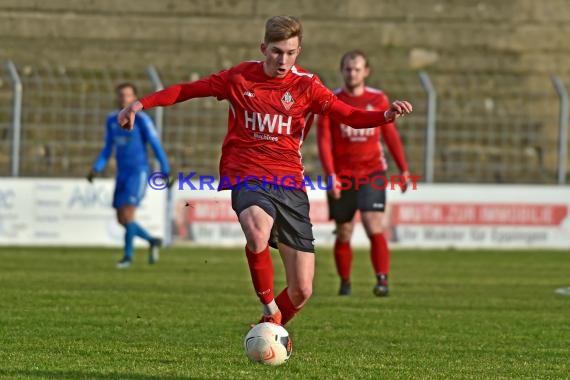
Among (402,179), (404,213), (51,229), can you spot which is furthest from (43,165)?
(402,179)

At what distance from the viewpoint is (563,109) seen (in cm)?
2025

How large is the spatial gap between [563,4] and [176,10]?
26.0ft

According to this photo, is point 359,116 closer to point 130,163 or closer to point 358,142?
point 358,142

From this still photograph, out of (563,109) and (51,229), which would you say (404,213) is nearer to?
(563,109)

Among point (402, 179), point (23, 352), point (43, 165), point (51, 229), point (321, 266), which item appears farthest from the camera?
point (43, 165)

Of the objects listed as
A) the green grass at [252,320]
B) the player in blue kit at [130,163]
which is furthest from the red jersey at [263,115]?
the player in blue kit at [130,163]

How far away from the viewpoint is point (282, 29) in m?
7.27

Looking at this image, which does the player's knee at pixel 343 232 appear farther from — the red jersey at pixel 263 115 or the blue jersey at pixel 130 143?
the red jersey at pixel 263 115

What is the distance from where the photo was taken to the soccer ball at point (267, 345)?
7.07m

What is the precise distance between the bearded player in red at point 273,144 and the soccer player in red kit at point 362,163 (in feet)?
13.6

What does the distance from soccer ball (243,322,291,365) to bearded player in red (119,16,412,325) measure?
30 centimetres

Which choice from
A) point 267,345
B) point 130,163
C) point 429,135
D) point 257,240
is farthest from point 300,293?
point 429,135

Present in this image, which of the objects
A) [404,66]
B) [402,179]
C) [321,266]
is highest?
[404,66]

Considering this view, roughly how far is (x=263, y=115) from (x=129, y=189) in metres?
8.28
